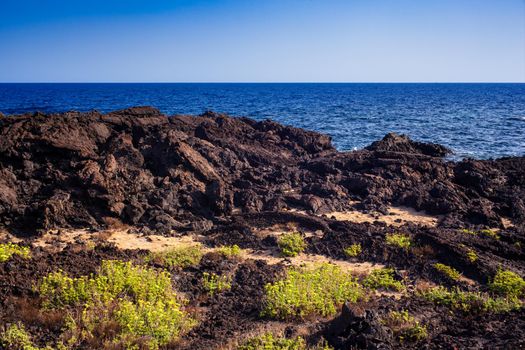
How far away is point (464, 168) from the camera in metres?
24.3

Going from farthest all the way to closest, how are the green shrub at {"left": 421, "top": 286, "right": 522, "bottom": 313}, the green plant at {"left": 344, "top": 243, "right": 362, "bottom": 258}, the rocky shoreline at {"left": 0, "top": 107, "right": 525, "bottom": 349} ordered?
1. the green plant at {"left": 344, "top": 243, "right": 362, "bottom": 258}
2. the green shrub at {"left": 421, "top": 286, "right": 522, "bottom": 313}
3. the rocky shoreline at {"left": 0, "top": 107, "right": 525, "bottom": 349}

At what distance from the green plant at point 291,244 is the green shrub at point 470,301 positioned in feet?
14.4

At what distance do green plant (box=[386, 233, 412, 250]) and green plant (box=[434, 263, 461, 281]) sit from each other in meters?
1.46

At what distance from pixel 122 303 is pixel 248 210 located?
9169mm

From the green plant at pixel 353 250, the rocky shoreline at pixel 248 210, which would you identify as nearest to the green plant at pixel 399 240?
the rocky shoreline at pixel 248 210

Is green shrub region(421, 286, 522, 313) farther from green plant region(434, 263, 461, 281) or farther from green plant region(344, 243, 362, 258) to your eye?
green plant region(344, 243, 362, 258)

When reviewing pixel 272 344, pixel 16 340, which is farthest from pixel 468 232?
pixel 16 340

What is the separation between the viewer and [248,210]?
18.5 meters

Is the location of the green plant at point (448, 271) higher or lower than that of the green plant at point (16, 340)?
lower

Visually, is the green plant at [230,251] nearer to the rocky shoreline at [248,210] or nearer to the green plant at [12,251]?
the rocky shoreline at [248,210]

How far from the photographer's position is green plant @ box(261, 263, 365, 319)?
10117 millimetres

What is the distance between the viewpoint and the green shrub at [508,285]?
37.3ft

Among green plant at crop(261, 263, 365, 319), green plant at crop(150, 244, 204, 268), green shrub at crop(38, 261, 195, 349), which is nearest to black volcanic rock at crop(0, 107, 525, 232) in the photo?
green plant at crop(150, 244, 204, 268)

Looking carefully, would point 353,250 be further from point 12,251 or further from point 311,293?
point 12,251
